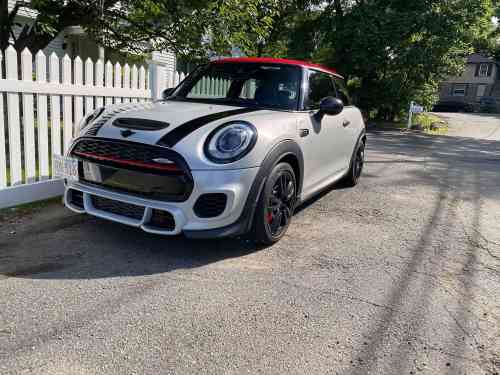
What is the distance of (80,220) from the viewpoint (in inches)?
158

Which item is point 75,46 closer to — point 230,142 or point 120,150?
point 120,150

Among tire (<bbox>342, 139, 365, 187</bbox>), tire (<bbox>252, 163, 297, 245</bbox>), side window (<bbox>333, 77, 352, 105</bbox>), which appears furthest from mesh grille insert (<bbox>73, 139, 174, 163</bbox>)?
tire (<bbox>342, 139, 365, 187</bbox>)

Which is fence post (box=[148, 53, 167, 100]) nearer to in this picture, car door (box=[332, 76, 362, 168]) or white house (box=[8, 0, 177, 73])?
car door (box=[332, 76, 362, 168])

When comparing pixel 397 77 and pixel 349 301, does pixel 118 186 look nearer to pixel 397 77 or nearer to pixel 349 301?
pixel 349 301

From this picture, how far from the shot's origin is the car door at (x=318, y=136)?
402 centimetres

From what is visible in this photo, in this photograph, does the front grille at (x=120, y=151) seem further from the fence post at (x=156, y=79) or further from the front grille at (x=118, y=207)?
the fence post at (x=156, y=79)

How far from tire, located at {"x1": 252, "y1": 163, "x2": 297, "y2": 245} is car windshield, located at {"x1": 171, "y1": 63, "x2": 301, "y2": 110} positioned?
2.49 ft

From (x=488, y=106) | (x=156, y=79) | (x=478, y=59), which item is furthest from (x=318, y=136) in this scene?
(x=478, y=59)

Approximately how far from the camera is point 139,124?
3.30 m

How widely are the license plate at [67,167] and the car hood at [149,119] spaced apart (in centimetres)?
25

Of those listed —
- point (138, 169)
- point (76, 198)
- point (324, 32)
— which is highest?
point (324, 32)

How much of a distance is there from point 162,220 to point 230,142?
75 centimetres

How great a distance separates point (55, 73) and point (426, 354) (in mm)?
4088

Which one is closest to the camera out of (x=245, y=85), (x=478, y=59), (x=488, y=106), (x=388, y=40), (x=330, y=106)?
(x=330, y=106)
